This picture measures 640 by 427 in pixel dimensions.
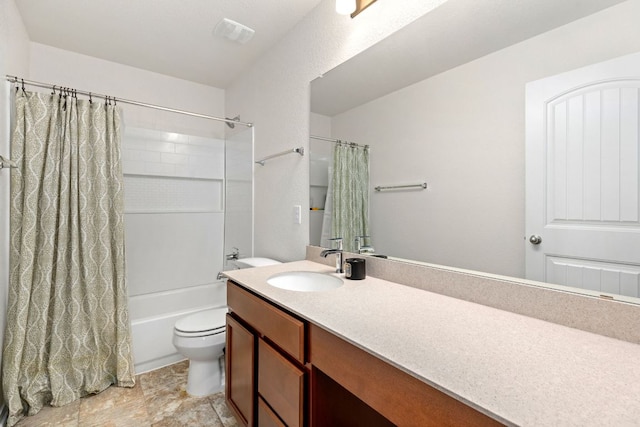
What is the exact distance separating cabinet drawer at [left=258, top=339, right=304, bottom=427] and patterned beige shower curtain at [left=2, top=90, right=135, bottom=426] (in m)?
1.31

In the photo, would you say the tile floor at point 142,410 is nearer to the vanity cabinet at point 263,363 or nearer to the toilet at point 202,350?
the toilet at point 202,350

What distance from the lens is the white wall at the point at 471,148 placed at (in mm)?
855

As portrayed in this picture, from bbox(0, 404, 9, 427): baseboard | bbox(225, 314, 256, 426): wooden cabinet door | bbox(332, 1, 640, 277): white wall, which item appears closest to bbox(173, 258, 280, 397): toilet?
bbox(225, 314, 256, 426): wooden cabinet door

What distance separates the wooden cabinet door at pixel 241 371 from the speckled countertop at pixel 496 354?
14.2 inches

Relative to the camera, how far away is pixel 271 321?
1.14m

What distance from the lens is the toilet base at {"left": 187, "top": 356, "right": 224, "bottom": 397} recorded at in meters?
1.85

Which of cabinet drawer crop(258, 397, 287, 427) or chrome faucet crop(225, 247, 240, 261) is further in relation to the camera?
chrome faucet crop(225, 247, 240, 261)

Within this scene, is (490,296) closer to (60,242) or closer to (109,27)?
(60,242)

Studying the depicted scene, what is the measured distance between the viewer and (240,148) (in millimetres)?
2668

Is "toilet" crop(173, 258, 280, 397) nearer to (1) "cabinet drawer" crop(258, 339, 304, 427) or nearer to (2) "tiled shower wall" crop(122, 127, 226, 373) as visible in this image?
(2) "tiled shower wall" crop(122, 127, 226, 373)

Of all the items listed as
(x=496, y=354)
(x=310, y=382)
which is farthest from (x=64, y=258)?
(x=496, y=354)

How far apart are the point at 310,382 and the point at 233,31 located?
2.16 meters

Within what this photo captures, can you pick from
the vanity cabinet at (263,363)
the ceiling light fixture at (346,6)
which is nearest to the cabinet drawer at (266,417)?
the vanity cabinet at (263,363)

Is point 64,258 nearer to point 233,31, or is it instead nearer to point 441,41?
point 233,31
